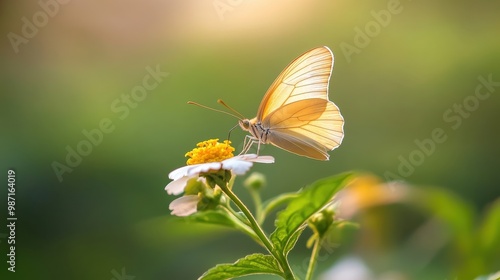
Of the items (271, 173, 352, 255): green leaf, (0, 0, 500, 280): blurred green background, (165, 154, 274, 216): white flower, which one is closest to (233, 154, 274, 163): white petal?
(165, 154, 274, 216): white flower

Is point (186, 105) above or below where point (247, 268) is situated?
above

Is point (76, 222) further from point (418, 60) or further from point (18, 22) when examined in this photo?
point (418, 60)

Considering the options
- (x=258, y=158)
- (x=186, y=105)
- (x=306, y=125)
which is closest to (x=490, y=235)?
(x=306, y=125)

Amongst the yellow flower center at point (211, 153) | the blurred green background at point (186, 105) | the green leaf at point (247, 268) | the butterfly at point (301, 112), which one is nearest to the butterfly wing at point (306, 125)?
the butterfly at point (301, 112)

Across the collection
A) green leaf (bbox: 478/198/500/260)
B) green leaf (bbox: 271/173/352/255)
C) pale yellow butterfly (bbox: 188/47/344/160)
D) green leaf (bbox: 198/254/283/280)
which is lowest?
green leaf (bbox: 478/198/500/260)

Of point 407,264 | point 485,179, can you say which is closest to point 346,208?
point 407,264

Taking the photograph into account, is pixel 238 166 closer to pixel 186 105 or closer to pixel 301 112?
pixel 301 112

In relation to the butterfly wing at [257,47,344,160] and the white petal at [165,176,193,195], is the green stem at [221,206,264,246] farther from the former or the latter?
the butterfly wing at [257,47,344,160]
